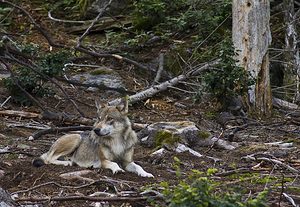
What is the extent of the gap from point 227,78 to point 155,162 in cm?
480

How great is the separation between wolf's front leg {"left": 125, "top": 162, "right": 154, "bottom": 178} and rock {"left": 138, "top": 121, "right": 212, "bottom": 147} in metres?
1.65

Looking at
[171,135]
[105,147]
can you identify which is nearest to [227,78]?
[171,135]

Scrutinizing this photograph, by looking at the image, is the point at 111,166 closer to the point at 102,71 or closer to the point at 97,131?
the point at 97,131

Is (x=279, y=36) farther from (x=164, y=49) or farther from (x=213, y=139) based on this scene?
(x=213, y=139)

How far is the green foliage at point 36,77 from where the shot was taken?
1303cm

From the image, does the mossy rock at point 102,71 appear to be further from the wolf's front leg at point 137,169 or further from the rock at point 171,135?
the wolf's front leg at point 137,169

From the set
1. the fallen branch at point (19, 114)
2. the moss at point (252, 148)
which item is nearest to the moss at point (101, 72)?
the fallen branch at point (19, 114)

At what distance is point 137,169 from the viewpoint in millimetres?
8516

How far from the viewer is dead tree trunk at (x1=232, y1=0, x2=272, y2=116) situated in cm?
A: 1499

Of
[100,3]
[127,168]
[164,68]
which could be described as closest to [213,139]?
[127,168]

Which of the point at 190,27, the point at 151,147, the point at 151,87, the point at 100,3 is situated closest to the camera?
the point at 151,147

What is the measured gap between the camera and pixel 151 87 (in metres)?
15.0

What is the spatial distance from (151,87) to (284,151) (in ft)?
16.9

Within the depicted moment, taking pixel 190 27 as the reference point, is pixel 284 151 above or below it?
below
